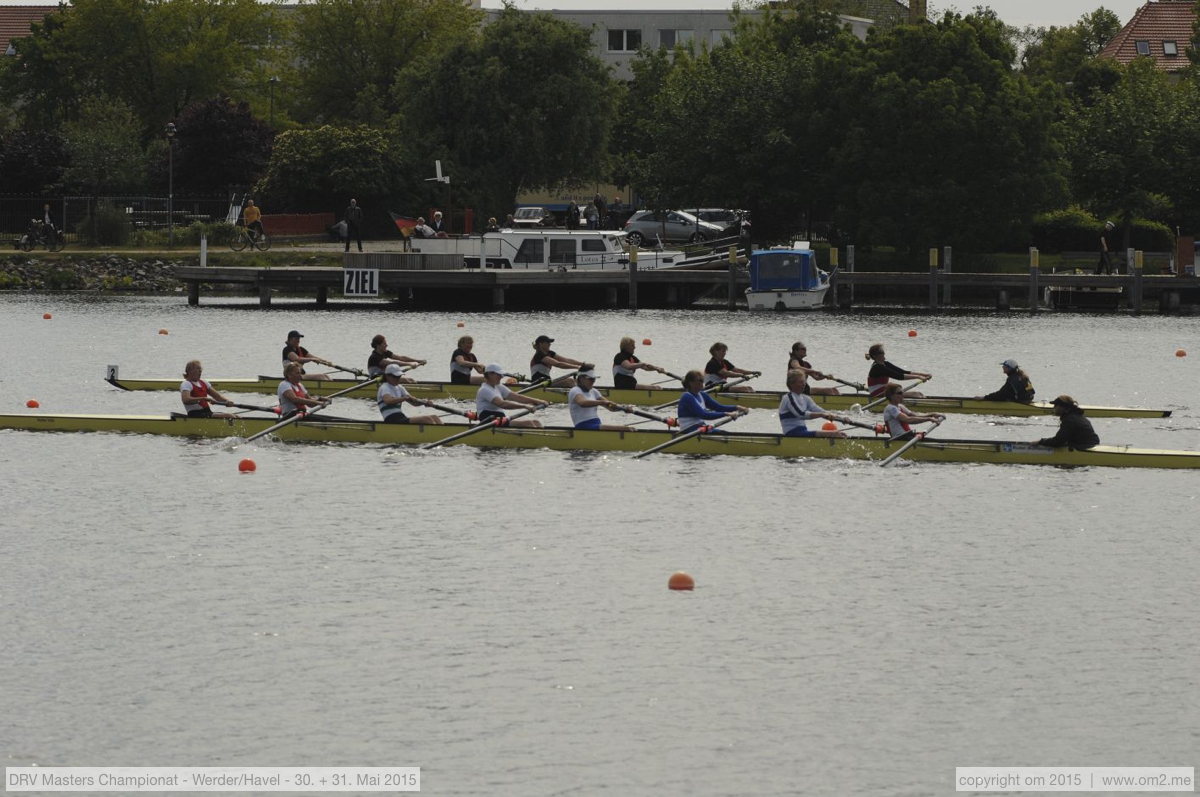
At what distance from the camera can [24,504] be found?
1036 inches

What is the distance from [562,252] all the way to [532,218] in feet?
44.8

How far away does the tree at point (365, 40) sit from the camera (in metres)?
99.1

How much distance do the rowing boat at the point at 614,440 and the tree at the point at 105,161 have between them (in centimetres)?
5172

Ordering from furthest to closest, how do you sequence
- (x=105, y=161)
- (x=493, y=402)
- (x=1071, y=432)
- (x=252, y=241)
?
(x=105, y=161) < (x=252, y=241) < (x=493, y=402) < (x=1071, y=432)

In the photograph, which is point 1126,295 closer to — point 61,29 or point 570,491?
point 570,491

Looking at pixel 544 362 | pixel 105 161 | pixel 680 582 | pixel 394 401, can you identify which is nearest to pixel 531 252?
pixel 105 161

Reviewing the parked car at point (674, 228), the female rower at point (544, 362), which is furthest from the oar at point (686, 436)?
the parked car at point (674, 228)

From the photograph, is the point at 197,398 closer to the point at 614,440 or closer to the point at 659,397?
the point at 614,440

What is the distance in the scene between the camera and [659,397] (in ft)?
116

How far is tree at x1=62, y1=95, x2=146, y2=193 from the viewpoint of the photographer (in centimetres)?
8162

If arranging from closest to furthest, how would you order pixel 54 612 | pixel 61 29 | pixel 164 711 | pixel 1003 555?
pixel 164 711
pixel 54 612
pixel 1003 555
pixel 61 29

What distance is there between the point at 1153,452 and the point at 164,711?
17016 mm

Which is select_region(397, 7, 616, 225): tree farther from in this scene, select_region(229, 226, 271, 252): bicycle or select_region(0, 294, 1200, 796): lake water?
select_region(0, 294, 1200, 796): lake water

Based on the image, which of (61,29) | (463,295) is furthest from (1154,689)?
(61,29)
